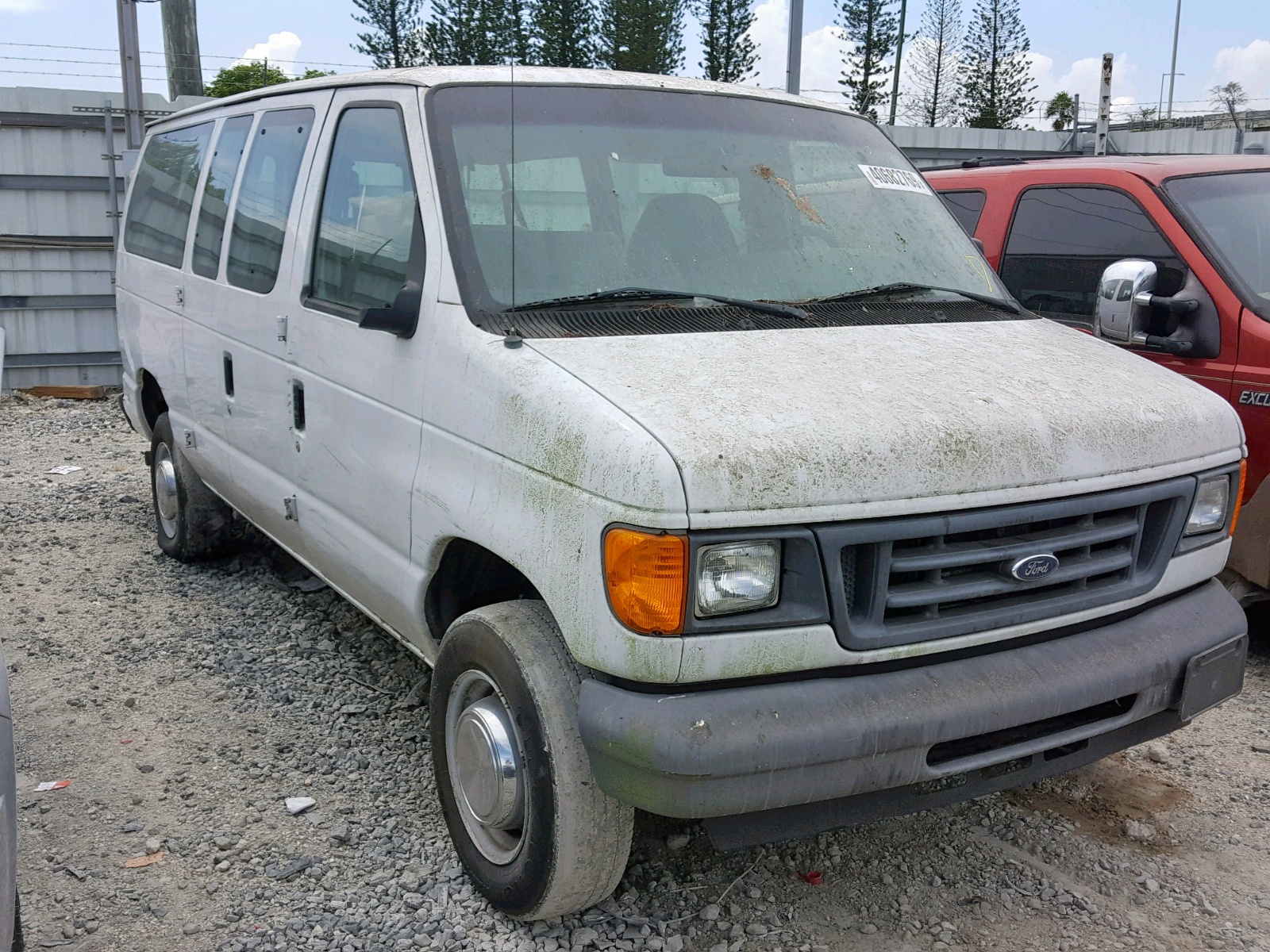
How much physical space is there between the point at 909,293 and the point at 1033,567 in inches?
44.7

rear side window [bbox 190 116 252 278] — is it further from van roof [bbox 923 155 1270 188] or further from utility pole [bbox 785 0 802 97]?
utility pole [bbox 785 0 802 97]

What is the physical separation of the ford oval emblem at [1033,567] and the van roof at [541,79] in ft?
6.16

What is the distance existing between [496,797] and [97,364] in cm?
1138

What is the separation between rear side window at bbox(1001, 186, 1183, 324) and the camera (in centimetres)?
501

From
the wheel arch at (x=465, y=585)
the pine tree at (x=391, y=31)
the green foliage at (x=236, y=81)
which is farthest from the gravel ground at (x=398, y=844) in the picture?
the green foliage at (x=236, y=81)

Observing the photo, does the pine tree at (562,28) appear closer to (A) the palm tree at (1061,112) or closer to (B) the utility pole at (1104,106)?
(A) the palm tree at (1061,112)

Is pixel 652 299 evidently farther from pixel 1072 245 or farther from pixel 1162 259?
pixel 1072 245

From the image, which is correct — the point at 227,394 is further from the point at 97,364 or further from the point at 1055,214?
the point at 97,364

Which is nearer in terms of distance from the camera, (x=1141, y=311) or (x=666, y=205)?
(x=666, y=205)

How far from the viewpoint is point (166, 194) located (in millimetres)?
5566

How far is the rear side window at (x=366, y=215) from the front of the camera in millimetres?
3305

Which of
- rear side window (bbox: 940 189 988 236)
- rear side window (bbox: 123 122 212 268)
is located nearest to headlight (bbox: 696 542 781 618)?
rear side window (bbox: 123 122 212 268)

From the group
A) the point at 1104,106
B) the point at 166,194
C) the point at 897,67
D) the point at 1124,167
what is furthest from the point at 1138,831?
the point at 897,67

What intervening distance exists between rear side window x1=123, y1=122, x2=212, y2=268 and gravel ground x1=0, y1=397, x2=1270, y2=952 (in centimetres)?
186
